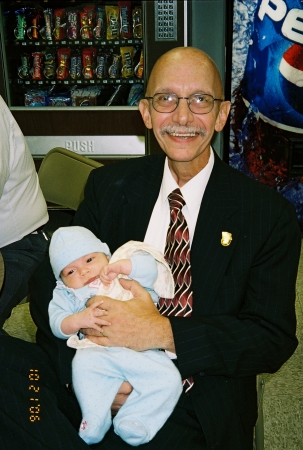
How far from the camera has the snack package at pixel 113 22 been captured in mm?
4352

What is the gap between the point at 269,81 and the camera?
376 cm

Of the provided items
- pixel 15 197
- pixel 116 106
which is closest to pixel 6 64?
pixel 116 106

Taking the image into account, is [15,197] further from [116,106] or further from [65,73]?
[65,73]

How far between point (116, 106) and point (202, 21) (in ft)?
3.07

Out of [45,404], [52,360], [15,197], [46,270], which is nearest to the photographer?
[45,404]

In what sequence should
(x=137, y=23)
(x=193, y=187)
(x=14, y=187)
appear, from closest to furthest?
(x=193, y=187) < (x=14, y=187) < (x=137, y=23)

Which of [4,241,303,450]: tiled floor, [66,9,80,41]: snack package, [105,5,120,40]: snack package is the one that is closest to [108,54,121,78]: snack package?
[105,5,120,40]: snack package

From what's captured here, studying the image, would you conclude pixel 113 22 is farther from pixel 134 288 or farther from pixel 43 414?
pixel 43 414

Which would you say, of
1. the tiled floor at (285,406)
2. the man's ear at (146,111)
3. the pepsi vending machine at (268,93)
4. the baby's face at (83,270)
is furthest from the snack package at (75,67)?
the baby's face at (83,270)

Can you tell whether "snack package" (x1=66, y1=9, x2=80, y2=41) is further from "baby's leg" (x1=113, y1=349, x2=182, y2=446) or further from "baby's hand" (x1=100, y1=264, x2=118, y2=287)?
"baby's leg" (x1=113, y1=349, x2=182, y2=446)

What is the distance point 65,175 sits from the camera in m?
2.28

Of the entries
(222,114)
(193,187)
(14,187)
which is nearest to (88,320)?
(193,187)

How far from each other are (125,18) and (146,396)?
372 centimetres

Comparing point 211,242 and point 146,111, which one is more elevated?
point 146,111
